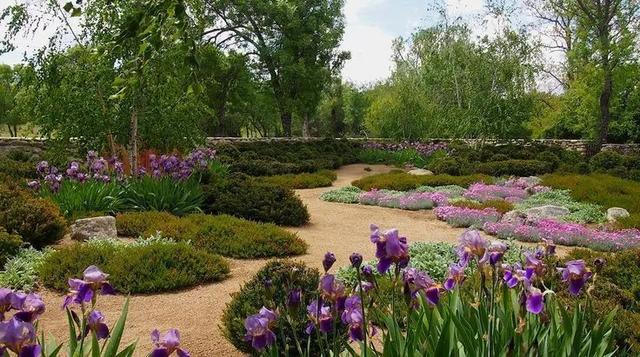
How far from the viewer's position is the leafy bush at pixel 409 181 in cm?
1678

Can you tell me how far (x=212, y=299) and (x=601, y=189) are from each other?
11.9 m

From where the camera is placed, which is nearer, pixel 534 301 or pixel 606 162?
pixel 534 301

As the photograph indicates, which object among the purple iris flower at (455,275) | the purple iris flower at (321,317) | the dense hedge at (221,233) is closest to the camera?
the purple iris flower at (321,317)

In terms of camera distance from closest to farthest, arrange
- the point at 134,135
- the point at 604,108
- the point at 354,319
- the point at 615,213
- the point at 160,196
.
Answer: the point at 354,319
the point at 160,196
the point at 134,135
the point at 615,213
the point at 604,108

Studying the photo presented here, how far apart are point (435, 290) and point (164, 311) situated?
3858 millimetres

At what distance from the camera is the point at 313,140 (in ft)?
97.9

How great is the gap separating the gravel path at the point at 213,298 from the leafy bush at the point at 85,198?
3.22 m

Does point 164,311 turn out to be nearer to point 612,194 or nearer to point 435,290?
point 435,290

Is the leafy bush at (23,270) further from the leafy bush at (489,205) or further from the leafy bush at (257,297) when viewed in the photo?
the leafy bush at (489,205)

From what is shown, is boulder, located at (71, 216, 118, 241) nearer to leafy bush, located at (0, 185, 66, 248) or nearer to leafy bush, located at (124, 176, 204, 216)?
leafy bush, located at (0, 185, 66, 248)

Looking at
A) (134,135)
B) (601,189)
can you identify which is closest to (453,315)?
(134,135)

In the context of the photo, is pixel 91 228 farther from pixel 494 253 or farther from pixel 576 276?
pixel 576 276

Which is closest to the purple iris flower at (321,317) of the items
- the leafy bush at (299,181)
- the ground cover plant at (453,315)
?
the ground cover plant at (453,315)

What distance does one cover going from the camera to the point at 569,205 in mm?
13086
